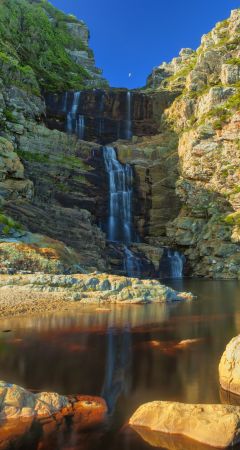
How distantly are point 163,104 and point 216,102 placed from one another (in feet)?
68.1

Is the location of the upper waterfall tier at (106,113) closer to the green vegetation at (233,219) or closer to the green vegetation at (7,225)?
the green vegetation at (233,219)

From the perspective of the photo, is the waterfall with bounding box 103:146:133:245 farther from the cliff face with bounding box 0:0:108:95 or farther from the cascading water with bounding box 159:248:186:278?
the cliff face with bounding box 0:0:108:95

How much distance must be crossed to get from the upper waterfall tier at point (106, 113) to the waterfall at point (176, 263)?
3687cm

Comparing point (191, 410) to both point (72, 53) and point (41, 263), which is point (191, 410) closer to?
point (41, 263)

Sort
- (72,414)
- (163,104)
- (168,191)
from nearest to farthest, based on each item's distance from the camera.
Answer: (72,414) < (168,191) < (163,104)

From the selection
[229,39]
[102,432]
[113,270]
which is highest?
[229,39]

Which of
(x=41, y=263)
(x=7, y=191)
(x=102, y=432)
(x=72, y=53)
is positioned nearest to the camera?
(x=102, y=432)

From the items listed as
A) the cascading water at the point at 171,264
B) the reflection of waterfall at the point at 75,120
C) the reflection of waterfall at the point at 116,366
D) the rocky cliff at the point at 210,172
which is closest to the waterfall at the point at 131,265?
the cascading water at the point at 171,264

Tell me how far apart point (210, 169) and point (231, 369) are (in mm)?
69145

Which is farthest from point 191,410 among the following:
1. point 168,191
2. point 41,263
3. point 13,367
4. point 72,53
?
point 72,53

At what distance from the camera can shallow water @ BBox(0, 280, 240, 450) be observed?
1227 centimetres

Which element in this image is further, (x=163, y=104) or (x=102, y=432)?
(x=163, y=104)

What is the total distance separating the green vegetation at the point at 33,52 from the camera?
94.6 meters

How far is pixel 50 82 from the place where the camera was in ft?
350
